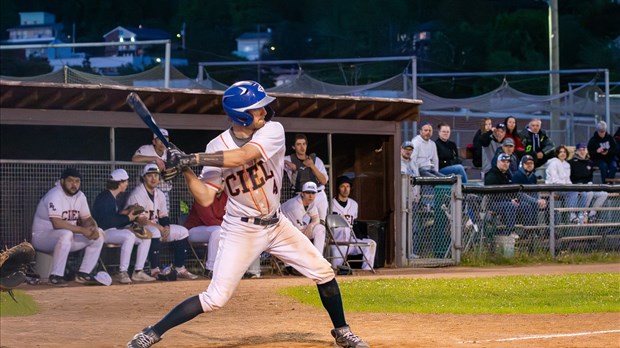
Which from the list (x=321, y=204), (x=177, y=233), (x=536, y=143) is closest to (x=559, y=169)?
(x=536, y=143)

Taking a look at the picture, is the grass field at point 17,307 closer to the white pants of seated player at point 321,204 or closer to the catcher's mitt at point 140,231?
the catcher's mitt at point 140,231

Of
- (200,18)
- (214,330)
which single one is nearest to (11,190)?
(214,330)

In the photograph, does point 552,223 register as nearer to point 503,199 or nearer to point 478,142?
point 503,199

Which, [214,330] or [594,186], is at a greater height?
[594,186]

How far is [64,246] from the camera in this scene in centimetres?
1364

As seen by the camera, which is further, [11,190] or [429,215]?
[429,215]

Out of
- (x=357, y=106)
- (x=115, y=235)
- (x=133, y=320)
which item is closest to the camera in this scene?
(x=133, y=320)

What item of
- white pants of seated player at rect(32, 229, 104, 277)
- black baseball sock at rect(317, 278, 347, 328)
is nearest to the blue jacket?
white pants of seated player at rect(32, 229, 104, 277)

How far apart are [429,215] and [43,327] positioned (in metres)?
8.71

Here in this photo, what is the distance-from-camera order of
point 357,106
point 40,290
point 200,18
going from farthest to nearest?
point 200,18, point 357,106, point 40,290

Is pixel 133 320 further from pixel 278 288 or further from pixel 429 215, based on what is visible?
pixel 429 215

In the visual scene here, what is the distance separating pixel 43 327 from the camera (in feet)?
32.9

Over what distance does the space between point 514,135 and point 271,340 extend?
1096cm

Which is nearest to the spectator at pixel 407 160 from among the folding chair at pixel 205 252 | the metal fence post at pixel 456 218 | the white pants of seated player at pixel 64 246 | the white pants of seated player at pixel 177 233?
the metal fence post at pixel 456 218
